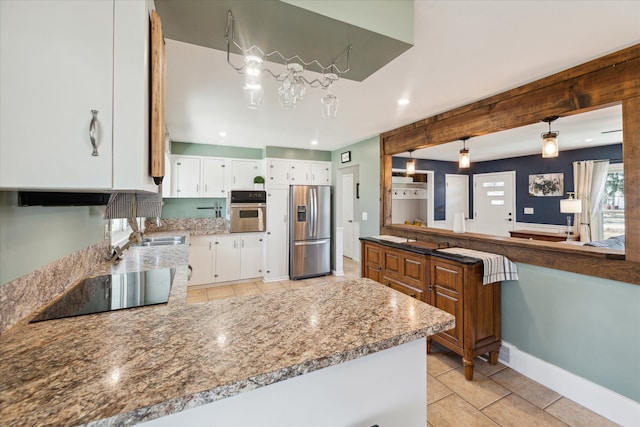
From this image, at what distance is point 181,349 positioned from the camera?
787 mm

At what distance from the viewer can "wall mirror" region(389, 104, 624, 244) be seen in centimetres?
400

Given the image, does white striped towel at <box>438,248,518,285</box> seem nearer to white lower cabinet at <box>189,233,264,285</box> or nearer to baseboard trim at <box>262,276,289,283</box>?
baseboard trim at <box>262,276,289,283</box>

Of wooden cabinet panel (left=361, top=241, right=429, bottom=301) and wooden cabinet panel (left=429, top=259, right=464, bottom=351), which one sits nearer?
wooden cabinet panel (left=429, top=259, right=464, bottom=351)

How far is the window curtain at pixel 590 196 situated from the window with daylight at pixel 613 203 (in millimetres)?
72

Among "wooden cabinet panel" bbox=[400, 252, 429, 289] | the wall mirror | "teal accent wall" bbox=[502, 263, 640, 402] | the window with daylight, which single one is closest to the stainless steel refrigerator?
the wall mirror

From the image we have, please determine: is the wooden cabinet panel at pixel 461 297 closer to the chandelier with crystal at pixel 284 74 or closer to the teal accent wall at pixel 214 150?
the chandelier with crystal at pixel 284 74

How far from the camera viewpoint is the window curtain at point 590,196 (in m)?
4.65

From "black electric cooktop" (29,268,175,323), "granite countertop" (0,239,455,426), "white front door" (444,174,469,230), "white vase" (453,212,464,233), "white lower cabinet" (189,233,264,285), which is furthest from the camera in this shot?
"white front door" (444,174,469,230)

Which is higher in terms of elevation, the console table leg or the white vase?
the white vase

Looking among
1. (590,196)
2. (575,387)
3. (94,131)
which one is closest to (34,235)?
(94,131)

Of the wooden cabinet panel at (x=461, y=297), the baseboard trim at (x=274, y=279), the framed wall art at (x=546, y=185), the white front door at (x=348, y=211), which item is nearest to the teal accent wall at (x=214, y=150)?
the white front door at (x=348, y=211)

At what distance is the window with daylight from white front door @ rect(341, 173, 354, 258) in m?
4.51

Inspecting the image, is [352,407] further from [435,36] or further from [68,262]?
[435,36]

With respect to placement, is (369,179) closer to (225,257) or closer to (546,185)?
(225,257)
